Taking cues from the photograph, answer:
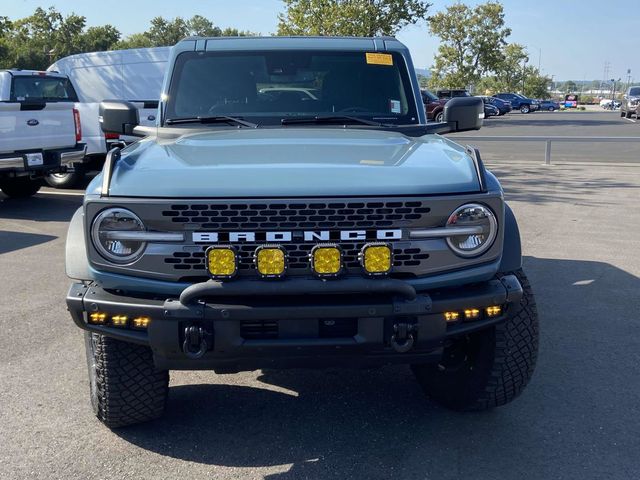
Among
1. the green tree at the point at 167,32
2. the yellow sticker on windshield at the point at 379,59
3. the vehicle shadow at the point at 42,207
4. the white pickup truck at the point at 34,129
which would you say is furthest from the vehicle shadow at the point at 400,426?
the green tree at the point at 167,32

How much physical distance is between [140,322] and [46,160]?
8111 millimetres

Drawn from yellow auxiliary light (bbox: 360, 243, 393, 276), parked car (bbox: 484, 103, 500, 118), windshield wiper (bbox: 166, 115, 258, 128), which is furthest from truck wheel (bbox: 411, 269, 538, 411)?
parked car (bbox: 484, 103, 500, 118)

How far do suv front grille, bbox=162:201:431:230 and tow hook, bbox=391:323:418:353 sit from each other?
1.40 ft

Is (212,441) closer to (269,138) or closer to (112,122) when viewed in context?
(269,138)

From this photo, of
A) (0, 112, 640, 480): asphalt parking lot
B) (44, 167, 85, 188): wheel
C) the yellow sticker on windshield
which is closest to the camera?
(0, 112, 640, 480): asphalt parking lot

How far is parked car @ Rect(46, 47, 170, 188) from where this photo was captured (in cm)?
1210

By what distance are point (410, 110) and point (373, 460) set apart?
7.73ft

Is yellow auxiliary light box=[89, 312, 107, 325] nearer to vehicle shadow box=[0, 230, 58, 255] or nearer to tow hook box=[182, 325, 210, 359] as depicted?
tow hook box=[182, 325, 210, 359]

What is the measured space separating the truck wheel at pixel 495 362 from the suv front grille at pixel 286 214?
832 millimetres

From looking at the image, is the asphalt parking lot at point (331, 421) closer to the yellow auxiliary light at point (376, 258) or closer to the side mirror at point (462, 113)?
the yellow auxiliary light at point (376, 258)

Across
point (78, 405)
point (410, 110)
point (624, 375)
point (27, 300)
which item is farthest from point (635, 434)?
point (27, 300)

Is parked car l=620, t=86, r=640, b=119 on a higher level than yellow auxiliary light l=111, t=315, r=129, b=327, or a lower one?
higher

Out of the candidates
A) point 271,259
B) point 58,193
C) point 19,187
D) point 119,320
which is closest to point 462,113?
point 271,259

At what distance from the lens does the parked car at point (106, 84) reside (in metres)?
12.1
